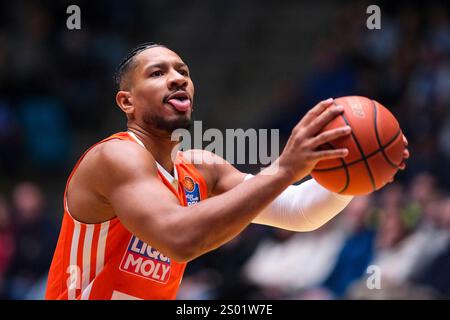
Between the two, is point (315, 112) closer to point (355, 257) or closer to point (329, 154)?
point (329, 154)

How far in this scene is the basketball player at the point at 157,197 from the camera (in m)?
4.08

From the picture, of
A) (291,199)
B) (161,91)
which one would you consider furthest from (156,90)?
(291,199)

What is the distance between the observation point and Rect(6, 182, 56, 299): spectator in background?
11.0 metres

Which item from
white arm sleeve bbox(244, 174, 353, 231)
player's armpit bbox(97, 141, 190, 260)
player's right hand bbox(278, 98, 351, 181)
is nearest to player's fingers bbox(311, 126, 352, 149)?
player's right hand bbox(278, 98, 351, 181)

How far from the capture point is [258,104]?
1440cm

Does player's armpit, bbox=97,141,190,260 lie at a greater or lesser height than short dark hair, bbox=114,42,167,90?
lesser

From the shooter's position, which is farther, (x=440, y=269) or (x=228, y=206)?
(x=440, y=269)

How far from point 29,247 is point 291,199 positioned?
6.66 meters

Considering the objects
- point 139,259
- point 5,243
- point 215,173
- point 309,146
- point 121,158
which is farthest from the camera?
point 5,243

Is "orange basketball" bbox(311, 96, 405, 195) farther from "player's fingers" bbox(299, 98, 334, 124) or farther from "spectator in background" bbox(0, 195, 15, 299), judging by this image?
"spectator in background" bbox(0, 195, 15, 299)

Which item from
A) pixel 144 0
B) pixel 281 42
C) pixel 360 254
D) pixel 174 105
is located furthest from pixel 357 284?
pixel 144 0

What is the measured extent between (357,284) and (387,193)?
1.24 m

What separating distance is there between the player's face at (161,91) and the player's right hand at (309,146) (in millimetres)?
1001

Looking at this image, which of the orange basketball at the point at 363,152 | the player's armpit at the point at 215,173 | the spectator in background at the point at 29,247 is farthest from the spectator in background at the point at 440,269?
the spectator in background at the point at 29,247
